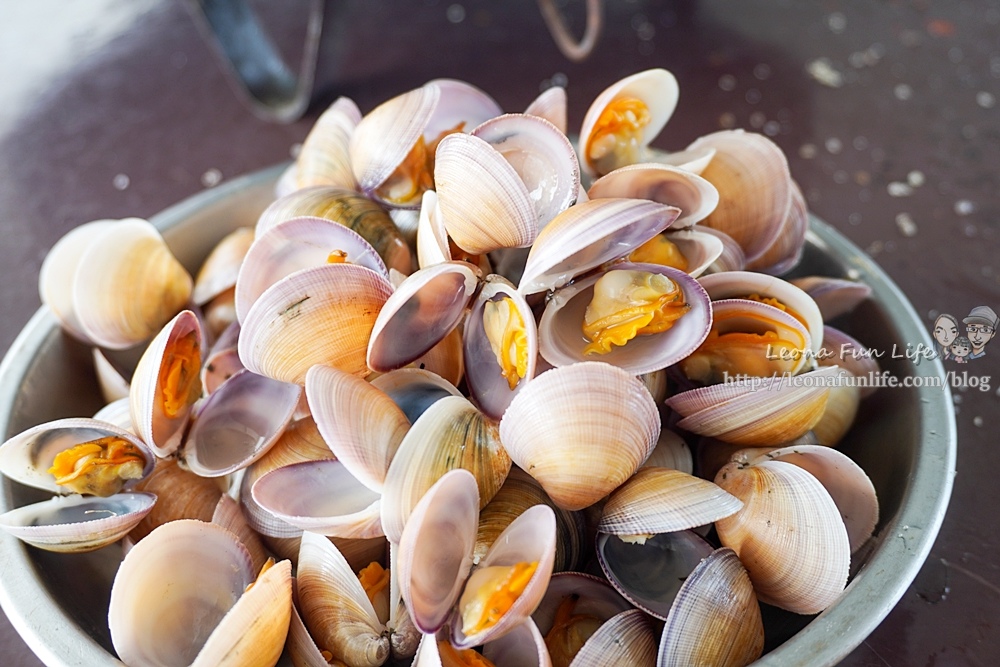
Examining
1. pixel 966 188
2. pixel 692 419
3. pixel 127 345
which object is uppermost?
pixel 127 345

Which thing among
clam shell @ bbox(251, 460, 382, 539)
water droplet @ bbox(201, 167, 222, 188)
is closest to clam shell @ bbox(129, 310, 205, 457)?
clam shell @ bbox(251, 460, 382, 539)

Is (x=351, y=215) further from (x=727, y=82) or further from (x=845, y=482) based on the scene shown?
(x=727, y=82)

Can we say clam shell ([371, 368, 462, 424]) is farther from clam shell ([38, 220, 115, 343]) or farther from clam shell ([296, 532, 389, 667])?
clam shell ([38, 220, 115, 343])

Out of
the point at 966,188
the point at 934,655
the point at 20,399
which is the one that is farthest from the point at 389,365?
the point at 966,188

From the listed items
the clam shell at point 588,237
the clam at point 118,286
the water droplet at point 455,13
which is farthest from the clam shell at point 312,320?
the water droplet at point 455,13

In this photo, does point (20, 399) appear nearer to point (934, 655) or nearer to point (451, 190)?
point (451, 190)

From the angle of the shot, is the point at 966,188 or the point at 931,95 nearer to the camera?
the point at 966,188

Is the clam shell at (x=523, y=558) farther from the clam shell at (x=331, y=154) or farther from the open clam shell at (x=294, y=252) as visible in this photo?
the clam shell at (x=331, y=154)
